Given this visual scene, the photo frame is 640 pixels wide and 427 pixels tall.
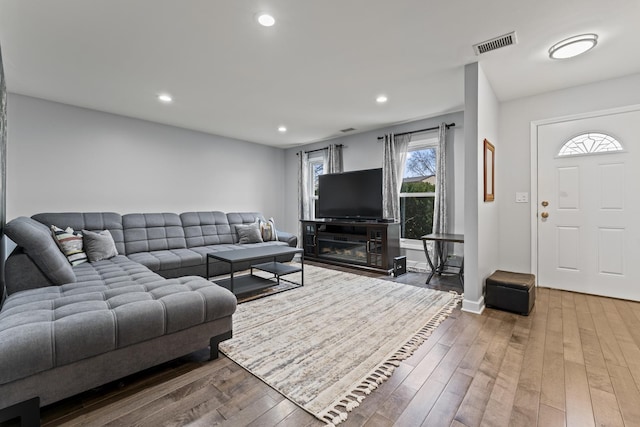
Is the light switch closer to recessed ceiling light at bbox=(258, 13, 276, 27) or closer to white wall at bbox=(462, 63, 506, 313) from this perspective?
white wall at bbox=(462, 63, 506, 313)

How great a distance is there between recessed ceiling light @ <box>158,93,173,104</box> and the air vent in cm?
343

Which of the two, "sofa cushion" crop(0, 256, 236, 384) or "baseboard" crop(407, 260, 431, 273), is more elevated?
"sofa cushion" crop(0, 256, 236, 384)

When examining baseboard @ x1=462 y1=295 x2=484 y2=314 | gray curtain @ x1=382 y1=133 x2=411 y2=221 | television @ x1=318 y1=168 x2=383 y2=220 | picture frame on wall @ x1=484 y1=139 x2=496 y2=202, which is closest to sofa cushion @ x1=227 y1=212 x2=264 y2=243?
television @ x1=318 y1=168 x2=383 y2=220

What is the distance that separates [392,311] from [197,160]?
4.23 m

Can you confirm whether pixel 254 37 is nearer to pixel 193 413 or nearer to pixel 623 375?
pixel 193 413

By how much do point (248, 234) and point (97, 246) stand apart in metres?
2.06

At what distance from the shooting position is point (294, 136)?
553 centimetres

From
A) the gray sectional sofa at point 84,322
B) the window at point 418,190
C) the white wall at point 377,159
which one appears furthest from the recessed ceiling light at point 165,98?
the window at point 418,190

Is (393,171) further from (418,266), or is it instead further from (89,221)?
(89,221)

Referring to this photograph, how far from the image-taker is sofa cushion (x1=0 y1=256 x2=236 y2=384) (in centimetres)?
127

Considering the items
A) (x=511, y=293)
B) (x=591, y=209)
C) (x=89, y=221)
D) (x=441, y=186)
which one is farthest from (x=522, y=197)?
(x=89, y=221)

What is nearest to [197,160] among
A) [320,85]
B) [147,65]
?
[147,65]

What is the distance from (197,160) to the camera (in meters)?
5.06

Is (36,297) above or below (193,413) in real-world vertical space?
above
